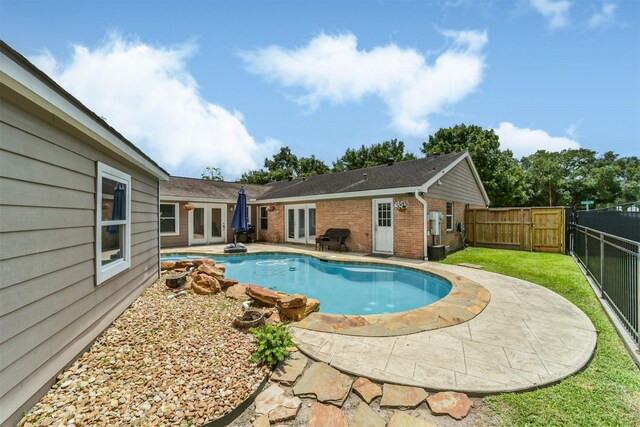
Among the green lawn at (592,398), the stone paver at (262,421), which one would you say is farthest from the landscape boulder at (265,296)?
the green lawn at (592,398)

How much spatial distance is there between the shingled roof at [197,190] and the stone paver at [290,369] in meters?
12.5

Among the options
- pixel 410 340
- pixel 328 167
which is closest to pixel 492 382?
pixel 410 340

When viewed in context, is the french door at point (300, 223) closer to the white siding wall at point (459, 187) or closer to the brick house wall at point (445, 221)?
the brick house wall at point (445, 221)

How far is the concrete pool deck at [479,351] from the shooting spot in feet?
9.06

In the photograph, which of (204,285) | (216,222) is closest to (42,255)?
(204,285)

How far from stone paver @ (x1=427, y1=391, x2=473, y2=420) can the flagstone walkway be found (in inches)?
3.6

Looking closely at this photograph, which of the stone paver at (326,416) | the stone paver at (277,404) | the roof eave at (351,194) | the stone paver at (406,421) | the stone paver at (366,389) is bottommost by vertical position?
the stone paver at (277,404)

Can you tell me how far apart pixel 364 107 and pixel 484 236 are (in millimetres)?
10149

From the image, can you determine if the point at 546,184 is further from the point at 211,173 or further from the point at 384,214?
the point at 211,173

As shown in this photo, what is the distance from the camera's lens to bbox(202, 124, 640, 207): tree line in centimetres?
2428

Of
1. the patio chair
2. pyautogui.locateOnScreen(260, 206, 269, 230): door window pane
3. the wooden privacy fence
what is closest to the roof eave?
pyautogui.locateOnScreen(260, 206, 269, 230): door window pane

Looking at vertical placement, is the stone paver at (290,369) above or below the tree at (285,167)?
below

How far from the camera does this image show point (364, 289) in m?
7.48

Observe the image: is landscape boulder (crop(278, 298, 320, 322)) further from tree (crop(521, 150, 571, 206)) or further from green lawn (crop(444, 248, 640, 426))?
tree (crop(521, 150, 571, 206))
